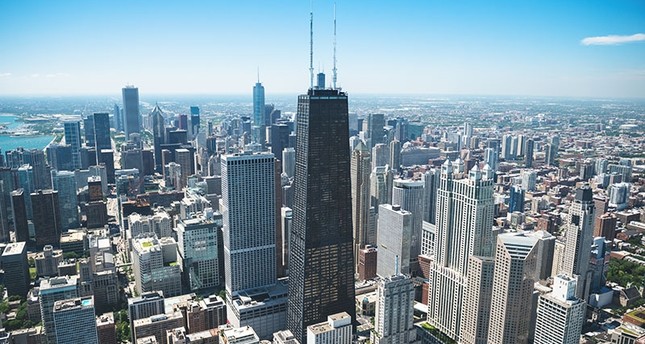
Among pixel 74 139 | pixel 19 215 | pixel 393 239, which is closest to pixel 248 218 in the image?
pixel 393 239

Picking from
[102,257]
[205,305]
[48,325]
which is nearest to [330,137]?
[205,305]

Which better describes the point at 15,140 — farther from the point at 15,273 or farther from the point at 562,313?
the point at 562,313

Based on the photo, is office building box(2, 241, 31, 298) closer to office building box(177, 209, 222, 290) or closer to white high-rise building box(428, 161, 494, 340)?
office building box(177, 209, 222, 290)

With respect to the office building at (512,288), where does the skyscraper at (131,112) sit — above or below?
above

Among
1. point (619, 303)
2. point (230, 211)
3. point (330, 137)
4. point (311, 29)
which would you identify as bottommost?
point (619, 303)

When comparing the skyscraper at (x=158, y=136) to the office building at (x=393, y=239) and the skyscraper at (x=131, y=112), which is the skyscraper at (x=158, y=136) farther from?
the office building at (x=393, y=239)

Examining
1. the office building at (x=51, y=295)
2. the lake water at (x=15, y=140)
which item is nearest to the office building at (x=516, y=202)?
the office building at (x=51, y=295)

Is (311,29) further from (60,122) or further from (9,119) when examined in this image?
(60,122)
